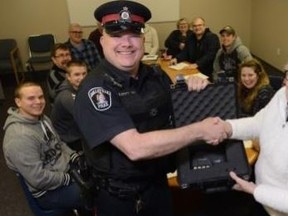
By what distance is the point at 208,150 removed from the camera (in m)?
1.41

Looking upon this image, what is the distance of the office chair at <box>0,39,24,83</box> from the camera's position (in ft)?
18.8

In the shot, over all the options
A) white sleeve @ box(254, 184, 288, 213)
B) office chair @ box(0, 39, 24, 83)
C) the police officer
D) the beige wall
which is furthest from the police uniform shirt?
office chair @ box(0, 39, 24, 83)

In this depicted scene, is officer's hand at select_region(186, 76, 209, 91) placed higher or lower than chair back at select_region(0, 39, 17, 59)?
higher

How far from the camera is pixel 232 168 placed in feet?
4.44

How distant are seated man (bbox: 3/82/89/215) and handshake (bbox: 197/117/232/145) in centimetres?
104

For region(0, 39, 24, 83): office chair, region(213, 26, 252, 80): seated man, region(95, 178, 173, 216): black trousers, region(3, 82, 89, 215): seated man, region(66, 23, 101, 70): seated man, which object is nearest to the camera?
region(95, 178, 173, 216): black trousers

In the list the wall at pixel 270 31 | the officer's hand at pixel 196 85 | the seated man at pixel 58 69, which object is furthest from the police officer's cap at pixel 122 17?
the wall at pixel 270 31

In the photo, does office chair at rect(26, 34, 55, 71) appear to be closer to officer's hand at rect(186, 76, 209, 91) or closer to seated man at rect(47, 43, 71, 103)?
seated man at rect(47, 43, 71, 103)

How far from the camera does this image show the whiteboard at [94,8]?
6.05 metres

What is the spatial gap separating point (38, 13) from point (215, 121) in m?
5.54

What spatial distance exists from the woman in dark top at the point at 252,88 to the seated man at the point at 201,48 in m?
1.34

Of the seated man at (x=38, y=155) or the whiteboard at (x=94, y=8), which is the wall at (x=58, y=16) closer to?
the whiteboard at (x=94, y=8)

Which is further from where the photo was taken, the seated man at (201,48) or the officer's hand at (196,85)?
the seated man at (201,48)

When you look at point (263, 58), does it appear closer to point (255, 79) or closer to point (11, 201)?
point (255, 79)
